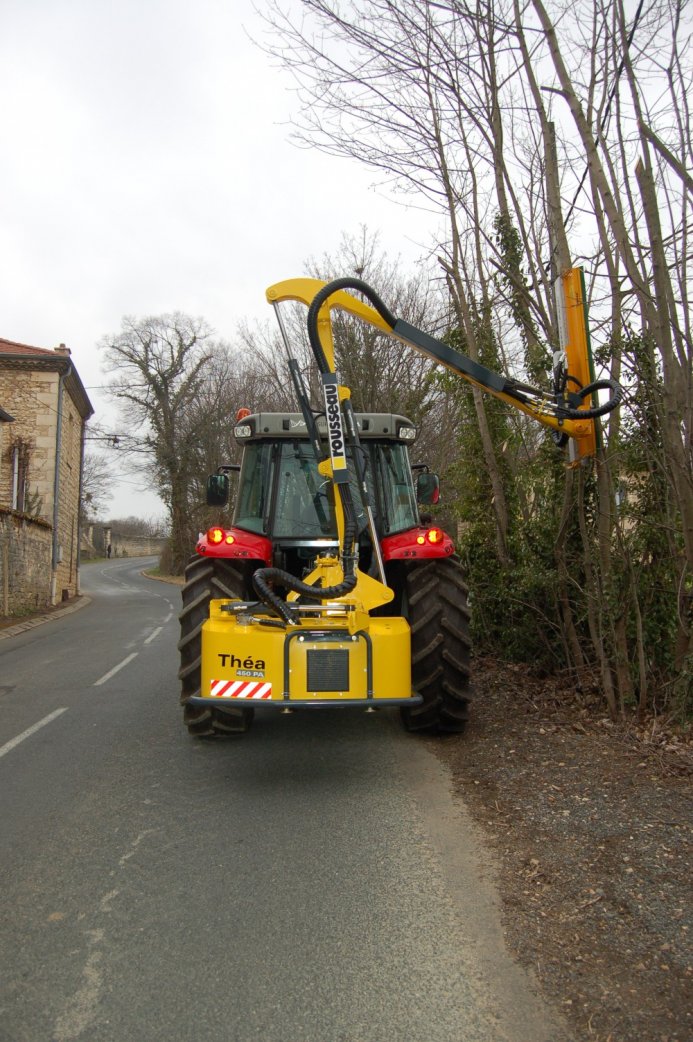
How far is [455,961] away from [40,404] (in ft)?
88.1

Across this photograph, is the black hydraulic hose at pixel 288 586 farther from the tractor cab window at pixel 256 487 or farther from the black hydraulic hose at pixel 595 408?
the black hydraulic hose at pixel 595 408

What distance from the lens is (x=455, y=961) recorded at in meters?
2.86

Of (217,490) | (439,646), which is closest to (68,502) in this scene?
(217,490)

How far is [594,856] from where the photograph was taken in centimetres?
361

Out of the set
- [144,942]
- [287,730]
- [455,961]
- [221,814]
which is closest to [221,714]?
[287,730]

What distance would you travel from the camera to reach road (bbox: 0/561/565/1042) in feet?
8.40

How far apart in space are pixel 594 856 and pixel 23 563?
66.5 ft

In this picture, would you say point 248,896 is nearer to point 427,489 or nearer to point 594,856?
point 594,856

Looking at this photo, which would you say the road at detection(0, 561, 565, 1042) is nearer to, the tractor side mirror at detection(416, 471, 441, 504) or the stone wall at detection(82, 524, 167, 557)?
the tractor side mirror at detection(416, 471, 441, 504)

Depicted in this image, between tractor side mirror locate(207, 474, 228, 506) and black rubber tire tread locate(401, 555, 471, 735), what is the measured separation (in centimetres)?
189

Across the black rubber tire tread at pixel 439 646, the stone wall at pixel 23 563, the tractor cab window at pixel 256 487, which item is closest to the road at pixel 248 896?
the black rubber tire tread at pixel 439 646

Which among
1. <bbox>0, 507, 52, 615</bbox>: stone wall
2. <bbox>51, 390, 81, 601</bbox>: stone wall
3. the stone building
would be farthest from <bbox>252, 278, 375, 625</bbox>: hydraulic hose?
<bbox>51, 390, 81, 601</bbox>: stone wall

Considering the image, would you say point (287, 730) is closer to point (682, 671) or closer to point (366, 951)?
point (682, 671)

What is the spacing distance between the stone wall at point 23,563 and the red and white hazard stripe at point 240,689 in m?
15.6
